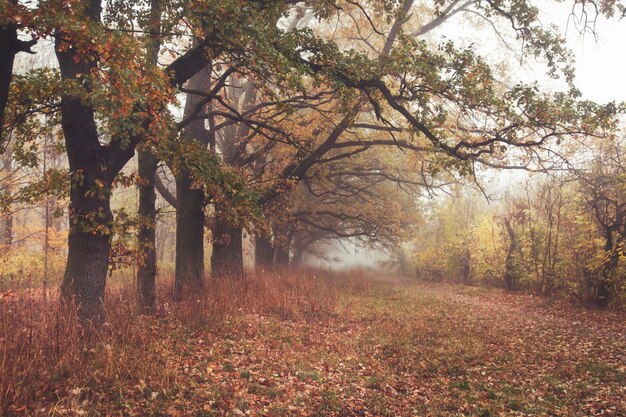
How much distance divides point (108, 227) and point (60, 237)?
13.6m

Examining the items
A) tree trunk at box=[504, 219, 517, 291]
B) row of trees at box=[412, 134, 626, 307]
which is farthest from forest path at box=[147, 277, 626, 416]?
tree trunk at box=[504, 219, 517, 291]

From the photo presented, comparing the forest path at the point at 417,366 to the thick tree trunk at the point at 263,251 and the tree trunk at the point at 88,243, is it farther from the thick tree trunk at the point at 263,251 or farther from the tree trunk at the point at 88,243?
the thick tree trunk at the point at 263,251

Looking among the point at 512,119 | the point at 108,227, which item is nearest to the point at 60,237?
the point at 108,227

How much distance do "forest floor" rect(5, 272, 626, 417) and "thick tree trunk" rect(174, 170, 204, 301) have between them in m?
2.47

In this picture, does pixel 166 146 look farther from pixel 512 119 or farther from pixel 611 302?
pixel 611 302

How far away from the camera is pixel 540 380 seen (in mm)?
6457

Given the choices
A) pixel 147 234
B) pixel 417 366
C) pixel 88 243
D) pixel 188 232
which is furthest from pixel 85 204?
pixel 417 366

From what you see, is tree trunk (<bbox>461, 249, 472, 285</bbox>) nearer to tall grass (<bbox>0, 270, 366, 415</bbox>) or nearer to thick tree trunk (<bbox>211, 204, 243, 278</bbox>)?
thick tree trunk (<bbox>211, 204, 243, 278</bbox>)

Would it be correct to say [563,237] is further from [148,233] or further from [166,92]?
[166,92]

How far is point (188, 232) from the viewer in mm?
11086

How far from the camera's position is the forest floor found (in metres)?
4.80

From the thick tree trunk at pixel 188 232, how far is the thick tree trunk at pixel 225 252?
2.59ft

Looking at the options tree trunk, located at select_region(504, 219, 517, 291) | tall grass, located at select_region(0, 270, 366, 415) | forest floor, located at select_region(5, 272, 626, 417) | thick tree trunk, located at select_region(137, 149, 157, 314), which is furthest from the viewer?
tree trunk, located at select_region(504, 219, 517, 291)

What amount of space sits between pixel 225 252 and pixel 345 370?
7.94 m
